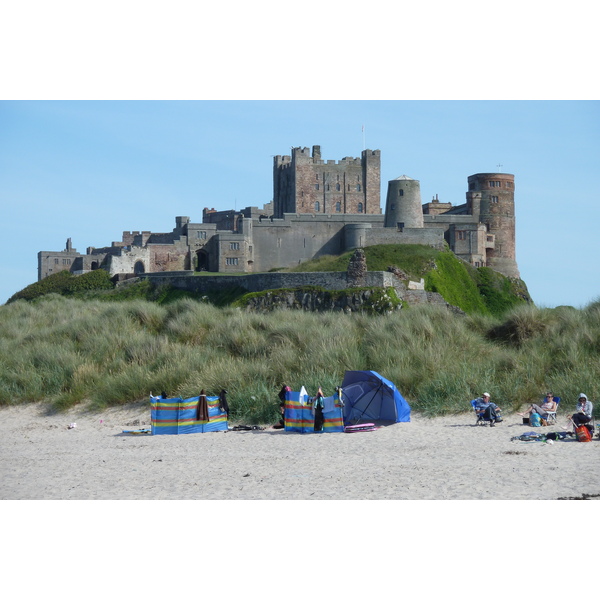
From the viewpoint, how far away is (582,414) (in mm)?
11648

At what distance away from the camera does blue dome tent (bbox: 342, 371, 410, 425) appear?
13.9 metres

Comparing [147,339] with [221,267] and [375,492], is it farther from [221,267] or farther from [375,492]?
[221,267]

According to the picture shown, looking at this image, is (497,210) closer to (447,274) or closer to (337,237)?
(337,237)

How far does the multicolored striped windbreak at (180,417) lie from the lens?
14.3m

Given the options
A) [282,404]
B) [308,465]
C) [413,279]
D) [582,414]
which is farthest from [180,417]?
[413,279]

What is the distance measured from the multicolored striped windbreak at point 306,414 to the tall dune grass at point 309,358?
0.76 meters

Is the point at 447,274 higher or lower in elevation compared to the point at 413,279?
higher

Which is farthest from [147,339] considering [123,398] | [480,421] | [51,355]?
[480,421]

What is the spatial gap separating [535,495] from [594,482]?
880 mm

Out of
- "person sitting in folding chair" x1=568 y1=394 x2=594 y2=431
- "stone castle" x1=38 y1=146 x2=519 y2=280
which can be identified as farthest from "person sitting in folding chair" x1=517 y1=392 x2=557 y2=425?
"stone castle" x1=38 y1=146 x2=519 y2=280

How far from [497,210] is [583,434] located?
43631 millimetres

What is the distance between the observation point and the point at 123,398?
16641 millimetres

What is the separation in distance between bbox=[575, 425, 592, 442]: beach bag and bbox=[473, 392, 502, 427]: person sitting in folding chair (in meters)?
1.69

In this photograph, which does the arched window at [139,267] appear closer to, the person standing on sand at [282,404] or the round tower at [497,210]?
the round tower at [497,210]
